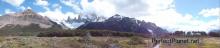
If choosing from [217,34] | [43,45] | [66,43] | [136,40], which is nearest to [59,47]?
[43,45]

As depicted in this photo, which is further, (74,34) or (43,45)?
(74,34)

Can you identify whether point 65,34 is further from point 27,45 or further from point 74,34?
point 27,45

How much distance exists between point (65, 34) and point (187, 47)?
52478 mm

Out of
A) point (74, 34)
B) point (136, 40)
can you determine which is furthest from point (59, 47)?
point (74, 34)

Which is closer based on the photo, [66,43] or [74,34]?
[66,43]

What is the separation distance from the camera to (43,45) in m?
70.9

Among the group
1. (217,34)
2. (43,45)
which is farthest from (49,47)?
(217,34)

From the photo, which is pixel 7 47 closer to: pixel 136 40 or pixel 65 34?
pixel 136 40

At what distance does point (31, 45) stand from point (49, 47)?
3581 mm

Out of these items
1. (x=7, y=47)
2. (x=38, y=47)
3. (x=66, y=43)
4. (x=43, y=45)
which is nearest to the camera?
(x=7, y=47)

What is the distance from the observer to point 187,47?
3967 inches

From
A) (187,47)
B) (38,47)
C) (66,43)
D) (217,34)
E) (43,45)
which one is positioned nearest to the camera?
(38,47)

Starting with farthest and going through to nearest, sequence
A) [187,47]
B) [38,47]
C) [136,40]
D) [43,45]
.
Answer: [136,40] < [187,47] < [43,45] < [38,47]

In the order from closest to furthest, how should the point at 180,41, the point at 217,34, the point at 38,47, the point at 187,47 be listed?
1. the point at 38,47
2. the point at 187,47
3. the point at 180,41
4. the point at 217,34
